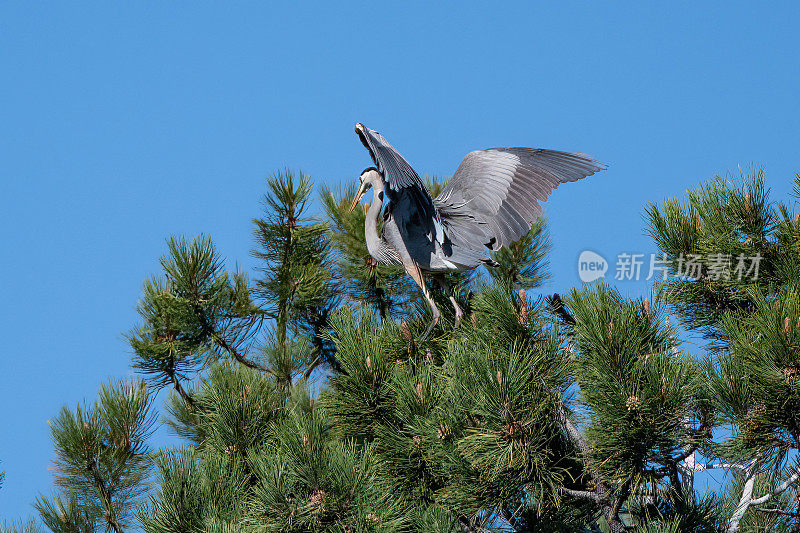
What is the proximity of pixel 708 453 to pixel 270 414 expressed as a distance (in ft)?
5.36

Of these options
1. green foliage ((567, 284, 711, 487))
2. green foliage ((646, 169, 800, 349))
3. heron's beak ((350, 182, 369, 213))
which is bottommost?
green foliage ((567, 284, 711, 487))

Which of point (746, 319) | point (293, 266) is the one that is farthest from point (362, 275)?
point (746, 319)

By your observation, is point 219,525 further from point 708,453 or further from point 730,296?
point 730,296

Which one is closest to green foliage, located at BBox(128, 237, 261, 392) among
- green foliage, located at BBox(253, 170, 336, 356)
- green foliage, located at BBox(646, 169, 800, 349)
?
green foliage, located at BBox(253, 170, 336, 356)

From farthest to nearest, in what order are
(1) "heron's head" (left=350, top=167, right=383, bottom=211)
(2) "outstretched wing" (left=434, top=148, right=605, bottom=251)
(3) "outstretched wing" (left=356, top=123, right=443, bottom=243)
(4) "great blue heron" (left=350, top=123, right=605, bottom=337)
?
(1) "heron's head" (left=350, top=167, right=383, bottom=211) < (2) "outstretched wing" (left=434, top=148, right=605, bottom=251) < (4) "great blue heron" (left=350, top=123, right=605, bottom=337) < (3) "outstretched wing" (left=356, top=123, right=443, bottom=243)

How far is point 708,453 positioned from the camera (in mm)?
2885

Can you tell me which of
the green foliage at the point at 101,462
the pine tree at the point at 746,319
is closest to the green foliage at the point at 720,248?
the pine tree at the point at 746,319

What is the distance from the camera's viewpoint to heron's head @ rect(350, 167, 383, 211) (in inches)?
178

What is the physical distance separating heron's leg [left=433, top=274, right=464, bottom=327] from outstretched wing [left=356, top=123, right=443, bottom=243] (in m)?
0.21

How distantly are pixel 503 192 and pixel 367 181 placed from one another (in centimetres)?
72

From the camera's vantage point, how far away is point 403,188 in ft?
12.6

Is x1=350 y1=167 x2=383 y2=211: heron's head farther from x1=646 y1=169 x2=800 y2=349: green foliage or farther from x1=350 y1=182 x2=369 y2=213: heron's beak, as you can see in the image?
x1=646 y1=169 x2=800 y2=349: green foliage

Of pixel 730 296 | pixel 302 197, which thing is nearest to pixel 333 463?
pixel 730 296

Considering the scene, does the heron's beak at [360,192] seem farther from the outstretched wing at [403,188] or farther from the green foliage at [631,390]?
the green foliage at [631,390]
